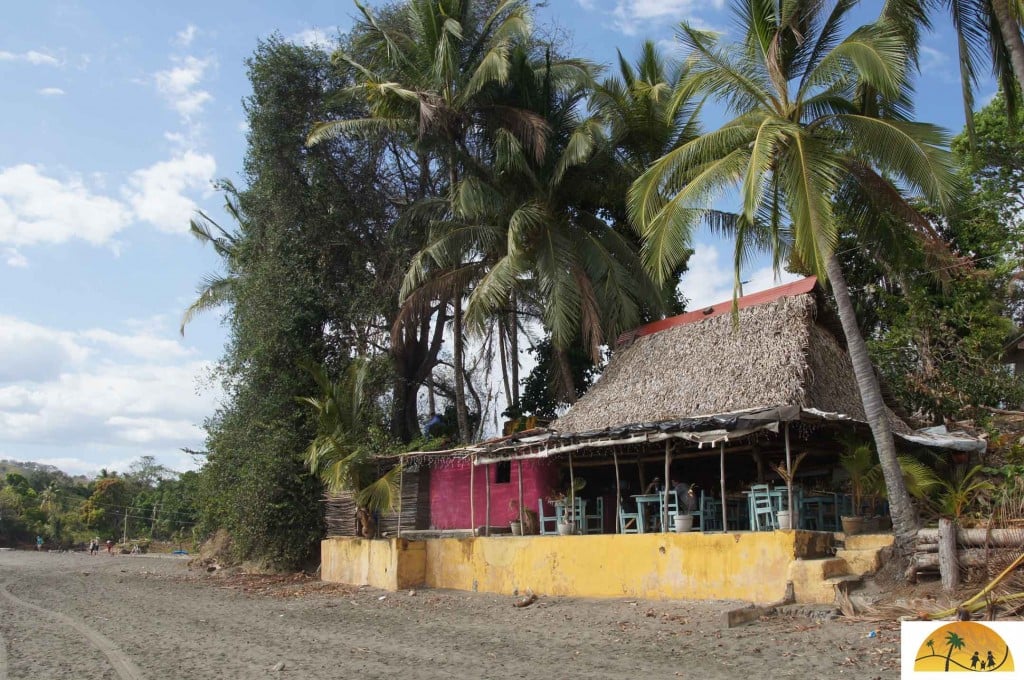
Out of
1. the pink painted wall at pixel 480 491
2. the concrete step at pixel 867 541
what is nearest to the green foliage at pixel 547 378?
the pink painted wall at pixel 480 491

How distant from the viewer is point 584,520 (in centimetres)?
1350

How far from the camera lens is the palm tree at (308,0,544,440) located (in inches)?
679

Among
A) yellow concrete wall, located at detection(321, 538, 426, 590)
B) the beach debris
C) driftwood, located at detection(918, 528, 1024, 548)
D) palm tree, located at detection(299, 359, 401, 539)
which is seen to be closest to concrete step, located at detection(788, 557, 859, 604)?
driftwood, located at detection(918, 528, 1024, 548)

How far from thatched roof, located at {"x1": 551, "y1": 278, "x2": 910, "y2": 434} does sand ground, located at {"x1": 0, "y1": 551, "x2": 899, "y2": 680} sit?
11.4ft

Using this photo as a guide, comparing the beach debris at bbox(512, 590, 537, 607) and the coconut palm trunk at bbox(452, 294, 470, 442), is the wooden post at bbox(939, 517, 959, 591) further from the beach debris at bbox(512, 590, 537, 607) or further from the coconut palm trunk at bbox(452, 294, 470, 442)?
the coconut palm trunk at bbox(452, 294, 470, 442)

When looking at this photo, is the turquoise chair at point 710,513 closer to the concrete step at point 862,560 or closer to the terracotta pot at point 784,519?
the terracotta pot at point 784,519

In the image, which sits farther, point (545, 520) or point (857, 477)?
point (545, 520)

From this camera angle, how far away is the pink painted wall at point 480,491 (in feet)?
49.8

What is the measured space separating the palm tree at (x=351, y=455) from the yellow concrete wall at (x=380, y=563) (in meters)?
0.45

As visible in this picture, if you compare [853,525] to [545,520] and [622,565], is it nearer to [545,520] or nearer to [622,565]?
[622,565]

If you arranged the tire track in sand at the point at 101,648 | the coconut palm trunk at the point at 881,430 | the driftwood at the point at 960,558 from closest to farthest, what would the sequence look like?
1. the tire track in sand at the point at 101,648
2. the driftwood at the point at 960,558
3. the coconut palm trunk at the point at 881,430

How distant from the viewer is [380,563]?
15.1 meters

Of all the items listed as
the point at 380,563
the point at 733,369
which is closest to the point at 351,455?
the point at 380,563

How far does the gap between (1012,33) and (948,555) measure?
624 cm
